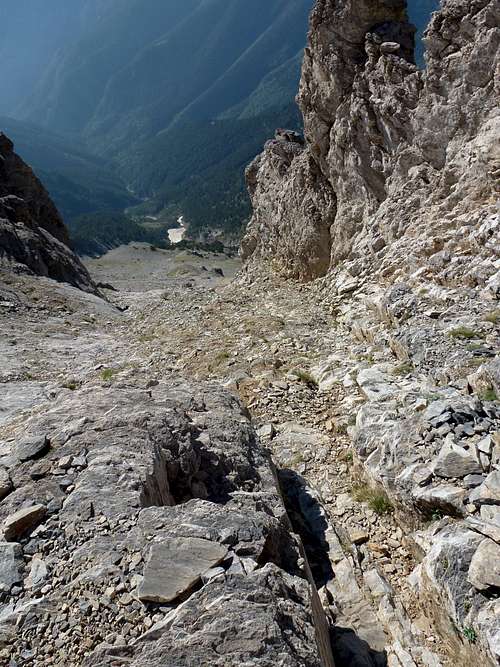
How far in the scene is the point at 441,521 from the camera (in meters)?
5.82

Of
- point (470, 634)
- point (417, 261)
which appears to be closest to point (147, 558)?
point (470, 634)

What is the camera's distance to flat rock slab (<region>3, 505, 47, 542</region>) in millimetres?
4855

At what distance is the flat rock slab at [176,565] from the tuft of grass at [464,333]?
7378 millimetres

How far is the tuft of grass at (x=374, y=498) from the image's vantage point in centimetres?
717

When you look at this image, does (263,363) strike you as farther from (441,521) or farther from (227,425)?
(441,521)

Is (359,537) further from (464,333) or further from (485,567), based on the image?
(464,333)

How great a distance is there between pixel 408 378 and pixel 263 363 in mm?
4803

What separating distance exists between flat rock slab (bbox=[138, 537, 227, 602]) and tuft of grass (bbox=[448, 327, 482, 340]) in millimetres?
7378

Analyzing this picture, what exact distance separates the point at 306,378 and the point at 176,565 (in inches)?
320

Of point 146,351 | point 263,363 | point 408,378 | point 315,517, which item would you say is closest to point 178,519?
point 315,517

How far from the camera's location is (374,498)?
7.39m

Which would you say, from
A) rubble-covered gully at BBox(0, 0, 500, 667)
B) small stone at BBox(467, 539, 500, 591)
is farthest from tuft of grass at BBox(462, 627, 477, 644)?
small stone at BBox(467, 539, 500, 591)

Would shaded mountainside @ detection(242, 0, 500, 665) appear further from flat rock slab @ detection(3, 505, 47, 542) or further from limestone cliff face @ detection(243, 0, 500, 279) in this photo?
flat rock slab @ detection(3, 505, 47, 542)

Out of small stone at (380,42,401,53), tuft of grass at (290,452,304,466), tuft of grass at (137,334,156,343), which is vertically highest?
small stone at (380,42,401,53)
